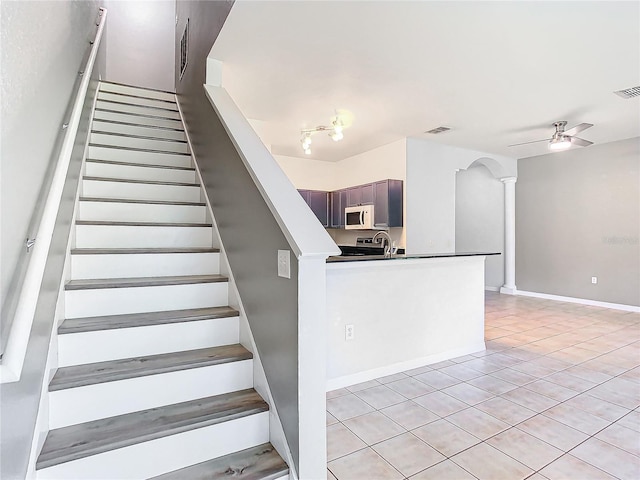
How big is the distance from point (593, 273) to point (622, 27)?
451 centimetres

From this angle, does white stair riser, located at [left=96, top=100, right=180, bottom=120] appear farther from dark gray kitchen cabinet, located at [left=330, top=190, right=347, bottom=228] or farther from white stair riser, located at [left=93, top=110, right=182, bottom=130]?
dark gray kitchen cabinet, located at [left=330, top=190, right=347, bottom=228]

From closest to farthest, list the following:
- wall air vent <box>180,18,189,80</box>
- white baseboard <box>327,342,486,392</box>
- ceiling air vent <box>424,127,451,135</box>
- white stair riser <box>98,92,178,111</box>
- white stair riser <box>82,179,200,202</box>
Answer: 1. white stair riser <box>82,179,200,202</box>
2. white baseboard <box>327,342,486,392</box>
3. wall air vent <box>180,18,189,80</box>
4. white stair riser <box>98,92,178,111</box>
5. ceiling air vent <box>424,127,451,135</box>

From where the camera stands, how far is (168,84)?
20.4ft

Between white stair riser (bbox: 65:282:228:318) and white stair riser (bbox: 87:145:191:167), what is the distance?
1.68 metres

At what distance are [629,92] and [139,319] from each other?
16.1ft

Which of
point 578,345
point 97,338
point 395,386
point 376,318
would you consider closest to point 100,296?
point 97,338

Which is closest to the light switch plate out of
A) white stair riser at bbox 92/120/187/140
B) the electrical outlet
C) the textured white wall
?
the textured white wall

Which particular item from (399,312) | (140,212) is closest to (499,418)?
(399,312)

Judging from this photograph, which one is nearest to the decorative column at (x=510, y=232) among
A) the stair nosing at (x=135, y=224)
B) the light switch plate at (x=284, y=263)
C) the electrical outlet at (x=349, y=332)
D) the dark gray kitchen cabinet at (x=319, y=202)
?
the dark gray kitchen cabinet at (x=319, y=202)

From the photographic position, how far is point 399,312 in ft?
9.91

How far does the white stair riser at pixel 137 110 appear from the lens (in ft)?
13.0

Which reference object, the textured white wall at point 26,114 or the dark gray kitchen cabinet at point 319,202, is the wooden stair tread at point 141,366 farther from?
the dark gray kitchen cabinet at point 319,202

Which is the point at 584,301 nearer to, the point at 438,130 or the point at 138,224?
the point at 438,130

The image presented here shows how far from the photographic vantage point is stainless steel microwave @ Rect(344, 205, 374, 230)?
5.77 metres
